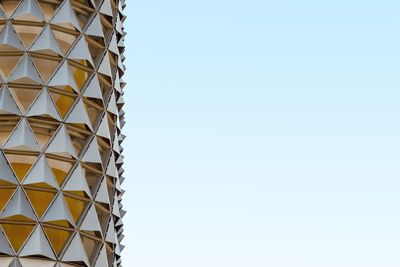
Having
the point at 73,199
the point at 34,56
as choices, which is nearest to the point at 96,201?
the point at 73,199

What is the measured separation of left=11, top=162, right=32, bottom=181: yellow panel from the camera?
37513 millimetres

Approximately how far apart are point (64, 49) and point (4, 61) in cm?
271

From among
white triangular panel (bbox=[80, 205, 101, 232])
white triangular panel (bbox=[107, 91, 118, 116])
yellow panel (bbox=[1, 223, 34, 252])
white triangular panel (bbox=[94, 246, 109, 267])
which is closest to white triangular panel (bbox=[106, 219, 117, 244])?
white triangular panel (bbox=[94, 246, 109, 267])

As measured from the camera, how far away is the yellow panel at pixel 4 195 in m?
37.1

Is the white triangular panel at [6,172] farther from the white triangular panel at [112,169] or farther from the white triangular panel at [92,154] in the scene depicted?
the white triangular panel at [112,169]

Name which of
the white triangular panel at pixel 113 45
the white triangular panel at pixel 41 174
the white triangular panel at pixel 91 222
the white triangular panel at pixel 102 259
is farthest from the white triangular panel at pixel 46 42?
the white triangular panel at pixel 102 259

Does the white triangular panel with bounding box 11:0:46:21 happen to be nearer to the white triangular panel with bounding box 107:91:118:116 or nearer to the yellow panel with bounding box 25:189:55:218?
the white triangular panel with bounding box 107:91:118:116

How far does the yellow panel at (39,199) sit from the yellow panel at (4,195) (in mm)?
689

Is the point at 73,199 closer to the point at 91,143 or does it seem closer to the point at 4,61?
the point at 91,143

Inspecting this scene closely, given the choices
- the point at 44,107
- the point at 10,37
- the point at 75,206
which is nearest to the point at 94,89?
the point at 44,107

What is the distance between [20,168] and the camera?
124 ft

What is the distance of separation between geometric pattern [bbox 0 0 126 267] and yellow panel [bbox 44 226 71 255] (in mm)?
40

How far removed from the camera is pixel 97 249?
1532 inches

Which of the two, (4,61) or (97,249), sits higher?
(4,61)
